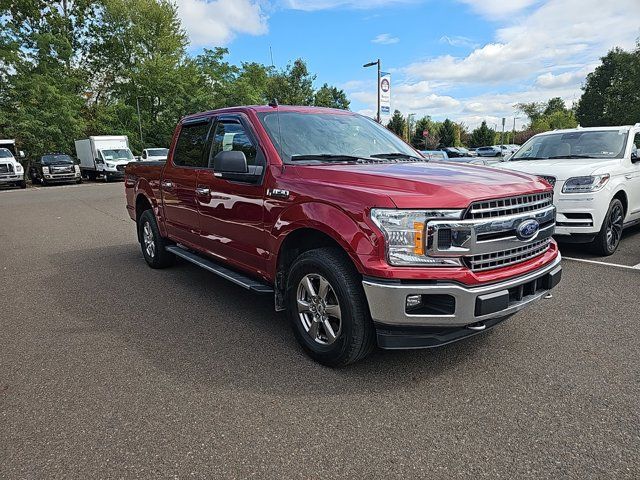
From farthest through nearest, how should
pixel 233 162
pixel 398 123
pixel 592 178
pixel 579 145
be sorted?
pixel 398 123, pixel 579 145, pixel 592 178, pixel 233 162

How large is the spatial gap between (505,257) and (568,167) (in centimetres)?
411

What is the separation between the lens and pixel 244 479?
2.24 m

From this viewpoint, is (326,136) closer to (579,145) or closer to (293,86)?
(579,145)

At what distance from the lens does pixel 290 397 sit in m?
2.96

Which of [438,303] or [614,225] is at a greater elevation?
[438,303]

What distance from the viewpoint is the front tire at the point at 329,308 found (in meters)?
3.00

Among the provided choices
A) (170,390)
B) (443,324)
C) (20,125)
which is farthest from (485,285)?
(20,125)

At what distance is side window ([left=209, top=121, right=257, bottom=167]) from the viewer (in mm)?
3998

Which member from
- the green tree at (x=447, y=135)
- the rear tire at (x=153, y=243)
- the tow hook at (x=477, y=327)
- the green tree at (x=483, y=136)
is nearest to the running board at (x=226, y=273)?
the rear tire at (x=153, y=243)

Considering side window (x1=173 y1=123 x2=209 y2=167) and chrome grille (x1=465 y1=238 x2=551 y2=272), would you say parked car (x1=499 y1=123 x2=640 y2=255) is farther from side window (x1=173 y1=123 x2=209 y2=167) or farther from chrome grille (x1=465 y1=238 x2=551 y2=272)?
side window (x1=173 y1=123 x2=209 y2=167)

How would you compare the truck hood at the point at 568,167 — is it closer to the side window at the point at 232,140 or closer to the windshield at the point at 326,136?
the windshield at the point at 326,136

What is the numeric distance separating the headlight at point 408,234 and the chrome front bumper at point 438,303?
0.14 meters

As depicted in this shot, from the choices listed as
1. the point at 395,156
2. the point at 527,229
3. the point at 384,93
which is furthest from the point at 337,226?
the point at 384,93

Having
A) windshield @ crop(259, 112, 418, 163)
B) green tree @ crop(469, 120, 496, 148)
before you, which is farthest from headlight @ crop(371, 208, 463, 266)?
green tree @ crop(469, 120, 496, 148)
